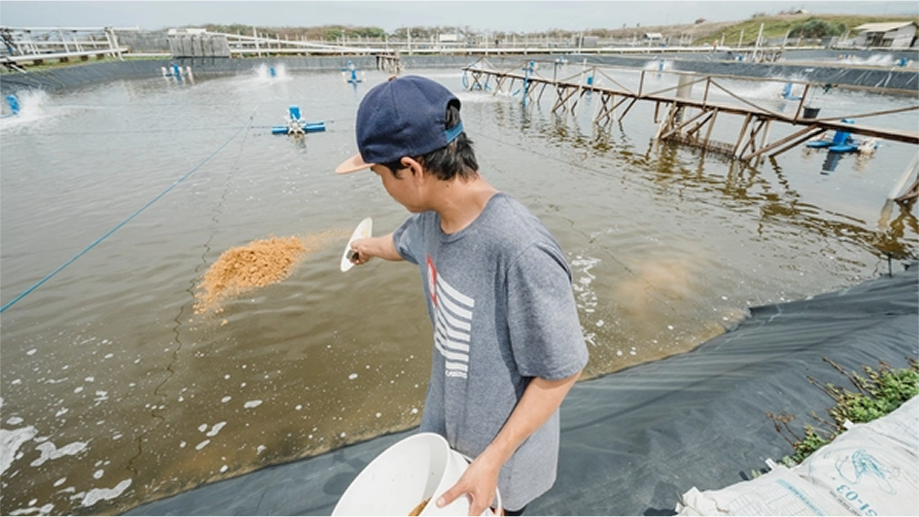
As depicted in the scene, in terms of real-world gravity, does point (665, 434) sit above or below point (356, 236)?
below

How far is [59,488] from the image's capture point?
118 inches

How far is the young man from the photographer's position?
96 cm

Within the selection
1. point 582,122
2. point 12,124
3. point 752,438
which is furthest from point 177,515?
point 12,124

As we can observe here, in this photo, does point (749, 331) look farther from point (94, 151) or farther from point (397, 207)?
point (94, 151)

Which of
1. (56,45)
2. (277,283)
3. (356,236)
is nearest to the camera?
(356,236)

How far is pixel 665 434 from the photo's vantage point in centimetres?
237

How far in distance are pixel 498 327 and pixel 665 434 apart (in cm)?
189

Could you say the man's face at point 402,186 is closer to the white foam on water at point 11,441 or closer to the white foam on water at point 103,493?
the white foam on water at point 103,493

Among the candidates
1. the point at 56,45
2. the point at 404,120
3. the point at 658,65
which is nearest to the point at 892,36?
the point at 658,65

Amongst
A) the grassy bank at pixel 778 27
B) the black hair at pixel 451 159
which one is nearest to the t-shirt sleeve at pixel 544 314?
the black hair at pixel 451 159

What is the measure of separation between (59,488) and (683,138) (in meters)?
15.9

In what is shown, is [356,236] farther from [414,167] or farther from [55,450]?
[55,450]

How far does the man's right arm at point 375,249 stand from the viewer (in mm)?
1738

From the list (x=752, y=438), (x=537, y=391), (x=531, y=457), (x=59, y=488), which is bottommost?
(x=59, y=488)
